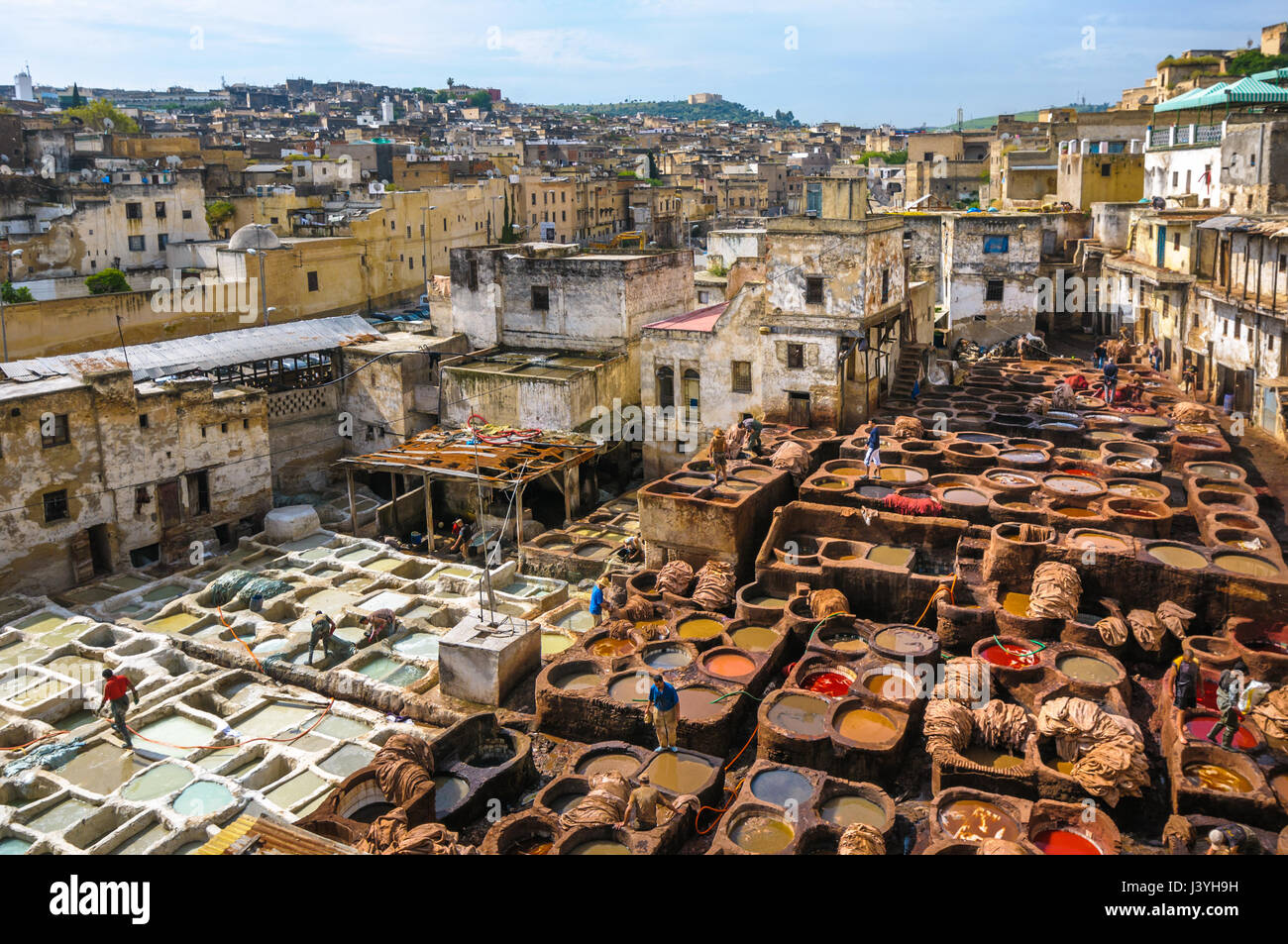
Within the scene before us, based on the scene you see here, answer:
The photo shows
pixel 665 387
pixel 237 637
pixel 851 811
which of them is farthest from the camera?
pixel 665 387

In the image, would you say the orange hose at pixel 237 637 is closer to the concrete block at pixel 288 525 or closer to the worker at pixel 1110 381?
the concrete block at pixel 288 525

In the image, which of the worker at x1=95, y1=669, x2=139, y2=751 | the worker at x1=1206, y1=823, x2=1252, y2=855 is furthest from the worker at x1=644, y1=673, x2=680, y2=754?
the worker at x1=95, y1=669, x2=139, y2=751

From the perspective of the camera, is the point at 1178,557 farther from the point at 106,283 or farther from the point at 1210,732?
the point at 106,283

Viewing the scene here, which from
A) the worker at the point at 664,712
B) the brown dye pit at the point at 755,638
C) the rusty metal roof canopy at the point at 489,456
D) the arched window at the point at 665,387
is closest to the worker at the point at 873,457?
the brown dye pit at the point at 755,638

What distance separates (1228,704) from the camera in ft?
45.5

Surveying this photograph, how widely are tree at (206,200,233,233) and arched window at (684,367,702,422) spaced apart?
30.2 m

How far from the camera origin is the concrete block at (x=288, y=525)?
1080 inches

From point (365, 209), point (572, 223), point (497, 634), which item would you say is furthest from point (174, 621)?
point (572, 223)

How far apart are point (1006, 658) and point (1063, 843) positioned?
4787 mm

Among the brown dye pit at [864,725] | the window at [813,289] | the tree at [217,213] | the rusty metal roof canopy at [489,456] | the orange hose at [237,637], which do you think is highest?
the tree at [217,213]

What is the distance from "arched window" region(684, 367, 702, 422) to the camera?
30719 mm

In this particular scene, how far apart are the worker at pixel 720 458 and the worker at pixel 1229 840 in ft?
42.4

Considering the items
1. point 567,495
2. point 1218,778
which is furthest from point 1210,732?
point 567,495

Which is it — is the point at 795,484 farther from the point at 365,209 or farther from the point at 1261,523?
the point at 365,209
